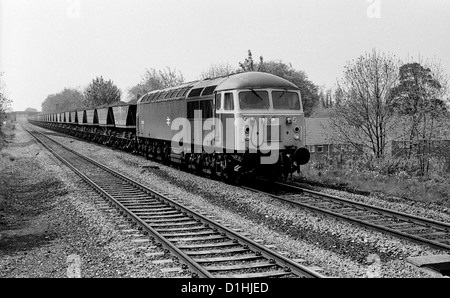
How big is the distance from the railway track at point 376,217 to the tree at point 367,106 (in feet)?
39.5

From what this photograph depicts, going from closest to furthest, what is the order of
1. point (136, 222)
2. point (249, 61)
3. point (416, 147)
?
point (136, 222), point (416, 147), point (249, 61)

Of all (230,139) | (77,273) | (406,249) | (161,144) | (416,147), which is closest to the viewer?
(77,273)

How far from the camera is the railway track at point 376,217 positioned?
8.50m

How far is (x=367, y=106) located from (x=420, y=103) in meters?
2.66

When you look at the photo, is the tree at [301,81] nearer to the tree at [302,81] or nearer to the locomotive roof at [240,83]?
the tree at [302,81]

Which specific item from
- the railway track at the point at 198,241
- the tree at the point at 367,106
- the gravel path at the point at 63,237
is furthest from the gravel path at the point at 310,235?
the tree at the point at 367,106

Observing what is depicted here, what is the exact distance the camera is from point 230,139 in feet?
45.6

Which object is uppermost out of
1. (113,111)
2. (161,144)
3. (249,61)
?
(249,61)

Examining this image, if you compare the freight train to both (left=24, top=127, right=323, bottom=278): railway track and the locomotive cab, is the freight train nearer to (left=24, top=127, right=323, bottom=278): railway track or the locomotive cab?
the locomotive cab

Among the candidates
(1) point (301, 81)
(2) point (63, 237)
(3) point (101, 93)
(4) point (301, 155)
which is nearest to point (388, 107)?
(4) point (301, 155)

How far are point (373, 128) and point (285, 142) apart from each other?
41.1 ft

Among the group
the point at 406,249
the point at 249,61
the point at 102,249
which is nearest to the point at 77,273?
the point at 102,249

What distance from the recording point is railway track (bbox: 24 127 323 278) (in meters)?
6.73

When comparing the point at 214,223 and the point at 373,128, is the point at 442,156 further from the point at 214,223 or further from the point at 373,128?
the point at 214,223
